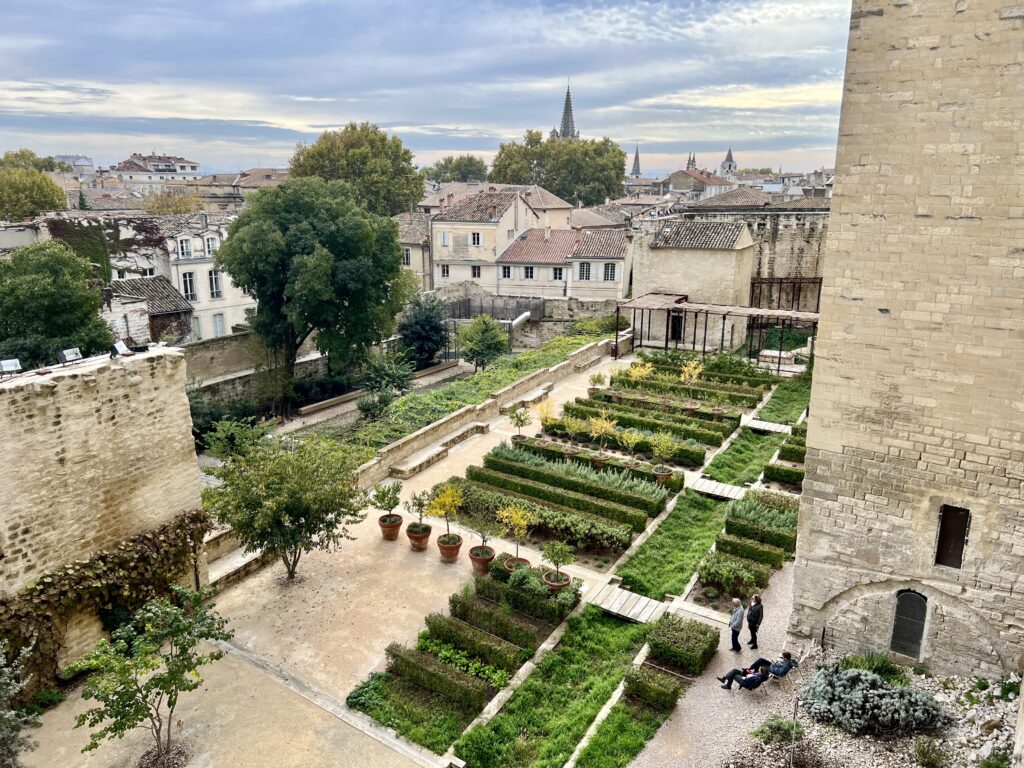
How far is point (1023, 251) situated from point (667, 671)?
7640mm

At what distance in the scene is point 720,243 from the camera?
31031mm

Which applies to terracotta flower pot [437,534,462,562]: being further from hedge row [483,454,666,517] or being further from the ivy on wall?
the ivy on wall

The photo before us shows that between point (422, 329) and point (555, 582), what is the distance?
23271 mm

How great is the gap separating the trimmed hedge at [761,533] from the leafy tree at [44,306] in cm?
1990

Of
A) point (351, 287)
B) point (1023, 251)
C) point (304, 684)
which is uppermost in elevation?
point (1023, 251)

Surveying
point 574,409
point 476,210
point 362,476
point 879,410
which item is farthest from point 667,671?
point 476,210

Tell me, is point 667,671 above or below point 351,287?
below

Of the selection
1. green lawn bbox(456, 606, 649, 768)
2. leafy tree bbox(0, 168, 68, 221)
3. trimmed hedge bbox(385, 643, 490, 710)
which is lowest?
green lawn bbox(456, 606, 649, 768)

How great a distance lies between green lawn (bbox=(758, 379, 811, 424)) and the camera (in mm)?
22127

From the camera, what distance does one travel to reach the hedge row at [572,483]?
1631cm

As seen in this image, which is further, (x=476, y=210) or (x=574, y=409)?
(x=476, y=210)

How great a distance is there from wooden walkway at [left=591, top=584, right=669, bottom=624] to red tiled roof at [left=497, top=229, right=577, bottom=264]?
28.8 meters

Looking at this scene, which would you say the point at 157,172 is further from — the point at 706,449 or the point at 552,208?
the point at 706,449

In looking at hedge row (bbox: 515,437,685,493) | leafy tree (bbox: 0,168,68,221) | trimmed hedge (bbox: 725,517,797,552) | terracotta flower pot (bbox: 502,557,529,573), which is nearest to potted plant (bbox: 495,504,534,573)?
terracotta flower pot (bbox: 502,557,529,573)
